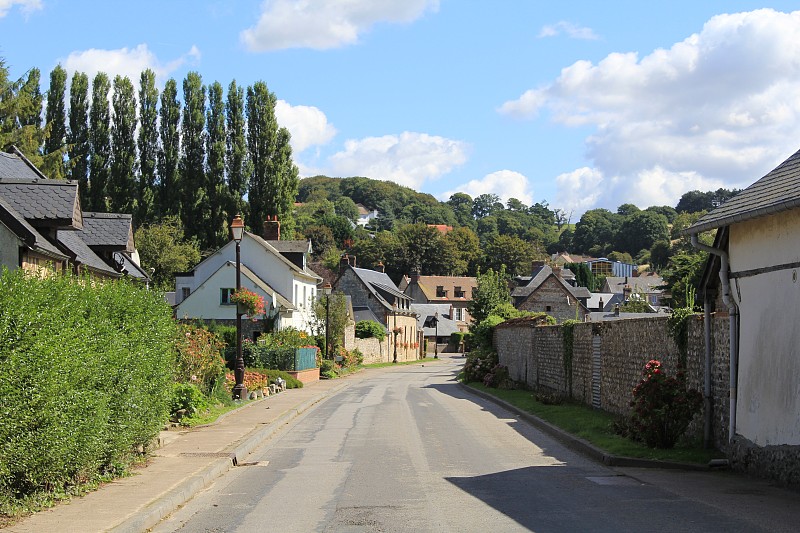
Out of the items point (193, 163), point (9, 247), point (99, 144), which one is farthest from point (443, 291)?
point (9, 247)

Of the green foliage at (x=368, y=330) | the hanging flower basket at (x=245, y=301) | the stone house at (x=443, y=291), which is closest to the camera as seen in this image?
the hanging flower basket at (x=245, y=301)

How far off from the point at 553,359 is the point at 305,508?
65.3 feet

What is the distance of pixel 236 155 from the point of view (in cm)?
7425

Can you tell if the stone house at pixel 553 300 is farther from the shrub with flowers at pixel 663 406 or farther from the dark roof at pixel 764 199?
the dark roof at pixel 764 199

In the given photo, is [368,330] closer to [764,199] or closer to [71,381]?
[764,199]

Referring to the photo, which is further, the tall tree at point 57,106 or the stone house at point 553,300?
the stone house at point 553,300

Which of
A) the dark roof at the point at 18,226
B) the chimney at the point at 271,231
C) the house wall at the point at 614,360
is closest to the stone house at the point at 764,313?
the house wall at the point at 614,360

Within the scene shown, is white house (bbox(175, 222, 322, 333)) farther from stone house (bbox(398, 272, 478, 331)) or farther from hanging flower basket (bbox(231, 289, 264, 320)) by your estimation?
stone house (bbox(398, 272, 478, 331))

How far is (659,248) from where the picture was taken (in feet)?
553

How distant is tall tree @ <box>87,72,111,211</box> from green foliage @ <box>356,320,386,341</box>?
2343 cm

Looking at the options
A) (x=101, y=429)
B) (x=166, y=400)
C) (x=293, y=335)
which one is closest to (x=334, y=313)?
(x=293, y=335)

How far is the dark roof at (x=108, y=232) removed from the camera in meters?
31.6

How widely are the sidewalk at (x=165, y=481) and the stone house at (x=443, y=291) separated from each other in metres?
97.5

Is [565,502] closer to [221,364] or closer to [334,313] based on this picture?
[221,364]
